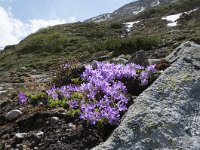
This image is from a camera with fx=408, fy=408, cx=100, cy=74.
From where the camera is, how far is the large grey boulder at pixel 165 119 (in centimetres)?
529

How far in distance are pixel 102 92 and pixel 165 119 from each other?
1545 mm

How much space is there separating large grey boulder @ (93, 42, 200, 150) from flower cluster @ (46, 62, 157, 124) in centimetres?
39

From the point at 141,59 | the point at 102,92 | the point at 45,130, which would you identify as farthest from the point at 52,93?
the point at 141,59

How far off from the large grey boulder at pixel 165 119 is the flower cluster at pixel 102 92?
1.26ft

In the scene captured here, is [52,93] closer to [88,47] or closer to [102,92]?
[102,92]

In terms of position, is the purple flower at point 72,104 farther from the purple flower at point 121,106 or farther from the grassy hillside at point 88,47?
the grassy hillside at point 88,47

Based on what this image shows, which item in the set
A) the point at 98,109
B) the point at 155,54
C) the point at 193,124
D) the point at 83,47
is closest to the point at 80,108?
the point at 98,109

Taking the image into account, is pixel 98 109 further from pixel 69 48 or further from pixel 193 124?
pixel 69 48

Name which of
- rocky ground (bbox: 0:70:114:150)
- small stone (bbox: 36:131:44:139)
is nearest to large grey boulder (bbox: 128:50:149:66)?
rocky ground (bbox: 0:70:114:150)

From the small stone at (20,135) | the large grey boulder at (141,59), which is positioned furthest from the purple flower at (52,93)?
the large grey boulder at (141,59)

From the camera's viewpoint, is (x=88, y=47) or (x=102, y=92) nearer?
(x=102, y=92)

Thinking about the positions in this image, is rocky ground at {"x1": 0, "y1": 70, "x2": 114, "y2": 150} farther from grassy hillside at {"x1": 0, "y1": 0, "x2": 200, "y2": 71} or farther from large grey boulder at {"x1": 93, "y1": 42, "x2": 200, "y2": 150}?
grassy hillside at {"x1": 0, "y1": 0, "x2": 200, "y2": 71}

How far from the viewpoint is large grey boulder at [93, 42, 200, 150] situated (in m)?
5.29

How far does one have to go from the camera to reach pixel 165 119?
18.5 ft
